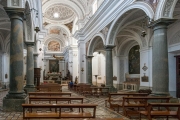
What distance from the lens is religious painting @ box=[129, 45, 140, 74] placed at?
1761 centimetres

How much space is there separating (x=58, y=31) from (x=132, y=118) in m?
30.9

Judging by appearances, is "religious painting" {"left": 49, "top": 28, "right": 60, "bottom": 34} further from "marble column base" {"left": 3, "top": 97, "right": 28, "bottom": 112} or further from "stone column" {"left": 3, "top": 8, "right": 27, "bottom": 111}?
"marble column base" {"left": 3, "top": 97, "right": 28, "bottom": 112}

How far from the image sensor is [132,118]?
6273mm

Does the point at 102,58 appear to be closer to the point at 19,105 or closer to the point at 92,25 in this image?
the point at 92,25

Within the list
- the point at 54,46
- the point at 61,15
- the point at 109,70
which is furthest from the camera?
the point at 54,46

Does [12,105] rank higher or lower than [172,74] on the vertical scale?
lower

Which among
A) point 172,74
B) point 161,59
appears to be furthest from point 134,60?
point 161,59

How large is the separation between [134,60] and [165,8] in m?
11.3

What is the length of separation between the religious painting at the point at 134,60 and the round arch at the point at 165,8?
34.4 feet

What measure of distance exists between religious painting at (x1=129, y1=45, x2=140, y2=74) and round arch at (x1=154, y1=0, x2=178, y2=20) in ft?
34.4

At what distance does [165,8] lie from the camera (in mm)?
7121

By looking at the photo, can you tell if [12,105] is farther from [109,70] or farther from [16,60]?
[109,70]

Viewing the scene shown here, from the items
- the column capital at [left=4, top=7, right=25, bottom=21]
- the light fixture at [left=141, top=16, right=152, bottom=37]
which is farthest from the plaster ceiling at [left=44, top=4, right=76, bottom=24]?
the column capital at [left=4, top=7, right=25, bottom=21]

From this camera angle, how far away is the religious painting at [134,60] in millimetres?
17609
